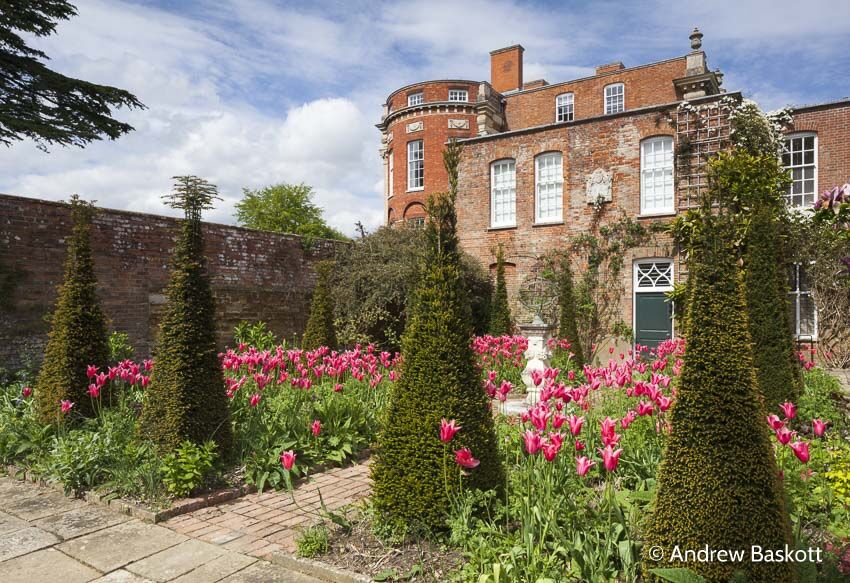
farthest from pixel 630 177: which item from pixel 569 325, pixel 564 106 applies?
pixel 564 106

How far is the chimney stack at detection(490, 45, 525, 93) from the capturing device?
29406 millimetres

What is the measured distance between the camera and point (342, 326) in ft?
43.9

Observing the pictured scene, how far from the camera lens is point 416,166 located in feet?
84.7

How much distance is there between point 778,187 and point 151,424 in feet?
45.5

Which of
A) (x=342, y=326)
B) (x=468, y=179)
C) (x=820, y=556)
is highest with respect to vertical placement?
(x=468, y=179)

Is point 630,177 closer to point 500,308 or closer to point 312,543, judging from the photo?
point 500,308

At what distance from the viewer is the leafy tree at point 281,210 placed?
130 ft

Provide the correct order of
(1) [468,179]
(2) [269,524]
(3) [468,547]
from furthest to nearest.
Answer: (1) [468,179], (2) [269,524], (3) [468,547]

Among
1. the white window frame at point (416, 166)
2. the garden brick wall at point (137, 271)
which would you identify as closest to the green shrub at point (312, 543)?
the garden brick wall at point (137, 271)

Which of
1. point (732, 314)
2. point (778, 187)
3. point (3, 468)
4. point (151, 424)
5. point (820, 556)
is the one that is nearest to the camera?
point (732, 314)

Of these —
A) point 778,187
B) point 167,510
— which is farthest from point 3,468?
point 778,187

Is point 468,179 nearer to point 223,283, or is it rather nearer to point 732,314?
point 223,283

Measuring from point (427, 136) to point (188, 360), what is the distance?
22.1 m

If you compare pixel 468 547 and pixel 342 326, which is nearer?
pixel 468 547
